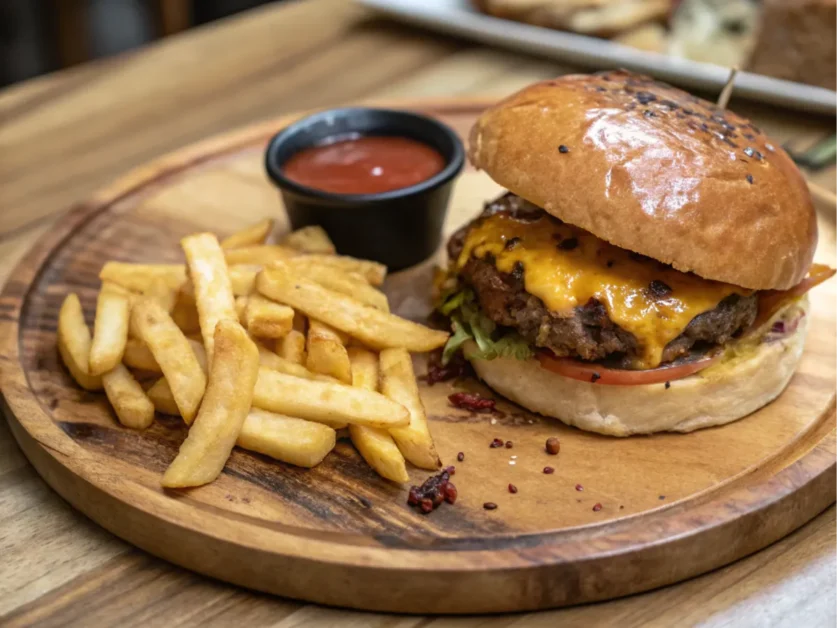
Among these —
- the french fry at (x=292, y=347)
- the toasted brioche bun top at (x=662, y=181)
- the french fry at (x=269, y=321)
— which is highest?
the toasted brioche bun top at (x=662, y=181)

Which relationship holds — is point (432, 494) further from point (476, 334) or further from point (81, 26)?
point (81, 26)

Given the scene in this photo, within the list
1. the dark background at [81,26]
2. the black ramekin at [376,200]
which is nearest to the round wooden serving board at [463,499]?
the black ramekin at [376,200]

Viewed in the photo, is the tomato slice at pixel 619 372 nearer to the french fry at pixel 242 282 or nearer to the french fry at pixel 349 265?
the french fry at pixel 349 265

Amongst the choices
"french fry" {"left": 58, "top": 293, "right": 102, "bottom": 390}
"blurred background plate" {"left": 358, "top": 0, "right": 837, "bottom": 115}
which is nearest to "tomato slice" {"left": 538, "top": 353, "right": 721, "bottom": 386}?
"french fry" {"left": 58, "top": 293, "right": 102, "bottom": 390}

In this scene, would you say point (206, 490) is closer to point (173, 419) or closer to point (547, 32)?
point (173, 419)

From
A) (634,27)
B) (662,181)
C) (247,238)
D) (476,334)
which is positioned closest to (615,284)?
(662,181)

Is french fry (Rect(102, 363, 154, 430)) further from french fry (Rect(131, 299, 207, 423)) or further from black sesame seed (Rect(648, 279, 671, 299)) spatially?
black sesame seed (Rect(648, 279, 671, 299))
